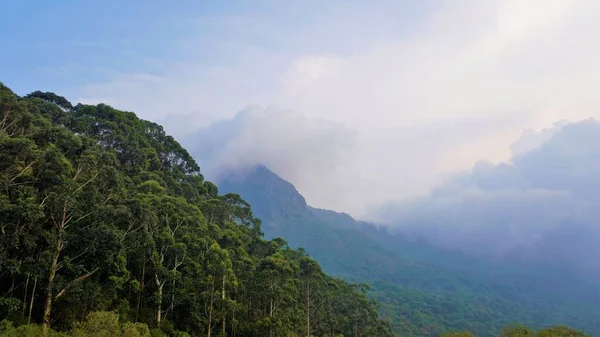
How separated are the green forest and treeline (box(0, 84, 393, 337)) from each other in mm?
104

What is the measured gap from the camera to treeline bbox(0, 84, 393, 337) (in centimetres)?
2659

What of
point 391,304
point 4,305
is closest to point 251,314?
point 4,305

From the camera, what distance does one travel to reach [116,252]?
2945 centimetres

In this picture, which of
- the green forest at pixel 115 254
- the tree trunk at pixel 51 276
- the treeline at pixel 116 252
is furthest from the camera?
the treeline at pixel 116 252

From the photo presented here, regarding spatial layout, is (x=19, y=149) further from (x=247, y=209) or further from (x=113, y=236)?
(x=247, y=209)

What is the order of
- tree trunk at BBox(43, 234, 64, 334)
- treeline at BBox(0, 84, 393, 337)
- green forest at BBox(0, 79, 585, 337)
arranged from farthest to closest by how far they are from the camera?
1. treeline at BBox(0, 84, 393, 337)
2. green forest at BBox(0, 79, 585, 337)
3. tree trunk at BBox(43, 234, 64, 334)

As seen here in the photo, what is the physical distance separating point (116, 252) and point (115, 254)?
0.73 m

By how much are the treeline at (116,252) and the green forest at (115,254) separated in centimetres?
10

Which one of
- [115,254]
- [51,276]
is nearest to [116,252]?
[115,254]

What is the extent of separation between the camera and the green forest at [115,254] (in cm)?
2631

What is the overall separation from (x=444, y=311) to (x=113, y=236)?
190 metres

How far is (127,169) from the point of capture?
5181cm

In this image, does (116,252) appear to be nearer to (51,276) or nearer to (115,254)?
(115,254)

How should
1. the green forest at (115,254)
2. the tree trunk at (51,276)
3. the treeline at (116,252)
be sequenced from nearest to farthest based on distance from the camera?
the tree trunk at (51,276) → the green forest at (115,254) → the treeline at (116,252)
